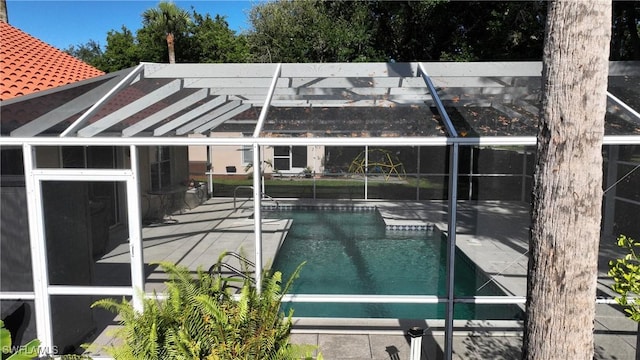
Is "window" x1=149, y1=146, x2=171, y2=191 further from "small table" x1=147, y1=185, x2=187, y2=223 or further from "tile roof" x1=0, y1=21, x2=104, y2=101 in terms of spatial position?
"tile roof" x1=0, y1=21, x2=104, y2=101

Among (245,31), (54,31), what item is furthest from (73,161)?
(54,31)

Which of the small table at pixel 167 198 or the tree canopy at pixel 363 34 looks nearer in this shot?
the small table at pixel 167 198

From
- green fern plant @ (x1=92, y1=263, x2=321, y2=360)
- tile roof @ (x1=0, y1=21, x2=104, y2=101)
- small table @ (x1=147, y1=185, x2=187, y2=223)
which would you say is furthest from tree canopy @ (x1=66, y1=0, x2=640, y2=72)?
green fern plant @ (x1=92, y1=263, x2=321, y2=360)

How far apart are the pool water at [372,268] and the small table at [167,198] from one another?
3.70 meters

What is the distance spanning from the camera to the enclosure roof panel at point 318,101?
4449mm

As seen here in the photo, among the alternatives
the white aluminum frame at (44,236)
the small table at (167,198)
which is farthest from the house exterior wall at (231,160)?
the white aluminum frame at (44,236)

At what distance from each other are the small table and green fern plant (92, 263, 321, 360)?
9063 millimetres

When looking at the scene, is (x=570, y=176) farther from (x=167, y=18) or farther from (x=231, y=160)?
(x=167, y=18)

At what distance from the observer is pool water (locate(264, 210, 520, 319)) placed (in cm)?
673

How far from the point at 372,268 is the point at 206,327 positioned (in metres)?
6.43

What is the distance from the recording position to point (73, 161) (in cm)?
759

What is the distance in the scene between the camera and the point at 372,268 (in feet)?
29.1

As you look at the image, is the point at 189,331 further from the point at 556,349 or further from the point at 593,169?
the point at 593,169

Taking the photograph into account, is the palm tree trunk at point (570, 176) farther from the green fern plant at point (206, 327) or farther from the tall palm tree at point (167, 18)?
the tall palm tree at point (167, 18)
